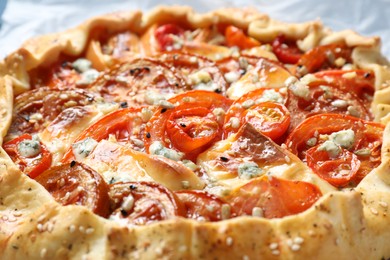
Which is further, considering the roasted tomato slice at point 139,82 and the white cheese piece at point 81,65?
the white cheese piece at point 81,65

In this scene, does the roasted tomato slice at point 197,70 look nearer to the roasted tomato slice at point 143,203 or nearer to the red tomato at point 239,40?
the red tomato at point 239,40

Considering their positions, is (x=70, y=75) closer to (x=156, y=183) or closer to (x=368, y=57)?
(x=156, y=183)

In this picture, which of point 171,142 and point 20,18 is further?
point 20,18

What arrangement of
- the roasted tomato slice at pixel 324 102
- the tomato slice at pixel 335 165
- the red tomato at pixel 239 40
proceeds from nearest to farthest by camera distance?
the tomato slice at pixel 335 165, the roasted tomato slice at pixel 324 102, the red tomato at pixel 239 40

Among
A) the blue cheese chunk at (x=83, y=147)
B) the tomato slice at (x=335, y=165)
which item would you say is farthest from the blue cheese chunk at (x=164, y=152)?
the tomato slice at (x=335, y=165)

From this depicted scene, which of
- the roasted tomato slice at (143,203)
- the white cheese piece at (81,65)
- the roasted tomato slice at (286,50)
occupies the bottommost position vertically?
the roasted tomato slice at (286,50)

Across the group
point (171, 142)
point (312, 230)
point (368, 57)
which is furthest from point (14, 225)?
point (368, 57)
